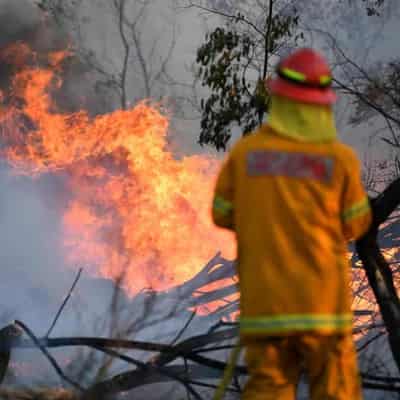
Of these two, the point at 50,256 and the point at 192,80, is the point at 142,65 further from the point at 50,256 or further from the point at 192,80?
the point at 50,256

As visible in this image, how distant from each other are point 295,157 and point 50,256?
6436 millimetres

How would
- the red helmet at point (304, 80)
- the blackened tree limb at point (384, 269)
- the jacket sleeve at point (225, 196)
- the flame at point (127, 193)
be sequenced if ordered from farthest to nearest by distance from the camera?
the flame at point (127, 193), the blackened tree limb at point (384, 269), the jacket sleeve at point (225, 196), the red helmet at point (304, 80)

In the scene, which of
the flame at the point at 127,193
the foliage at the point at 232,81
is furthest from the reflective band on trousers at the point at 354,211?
the foliage at the point at 232,81

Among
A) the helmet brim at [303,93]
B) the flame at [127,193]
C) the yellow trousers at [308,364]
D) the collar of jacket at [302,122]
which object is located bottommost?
the yellow trousers at [308,364]

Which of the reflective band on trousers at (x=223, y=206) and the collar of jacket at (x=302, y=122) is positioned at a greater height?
the collar of jacket at (x=302, y=122)

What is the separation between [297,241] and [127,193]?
22.1ft

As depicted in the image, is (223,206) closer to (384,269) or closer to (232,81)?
(384,269)

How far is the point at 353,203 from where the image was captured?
9.74ft

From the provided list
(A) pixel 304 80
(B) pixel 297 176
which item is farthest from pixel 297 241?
(A) pixel 304 80

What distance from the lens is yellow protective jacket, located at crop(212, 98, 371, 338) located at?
2824mm

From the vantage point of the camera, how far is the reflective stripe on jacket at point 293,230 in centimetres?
282

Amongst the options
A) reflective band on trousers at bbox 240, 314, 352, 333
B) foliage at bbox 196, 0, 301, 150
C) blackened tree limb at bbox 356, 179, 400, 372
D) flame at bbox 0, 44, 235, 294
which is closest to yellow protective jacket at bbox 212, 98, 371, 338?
reflective band on trousers at bbox 240, 314, 352, 333

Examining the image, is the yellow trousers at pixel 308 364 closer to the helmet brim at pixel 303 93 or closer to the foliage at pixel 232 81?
the helmet brim at pixel 303 93

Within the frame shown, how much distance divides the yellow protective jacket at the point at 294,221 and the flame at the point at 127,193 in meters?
5.03
